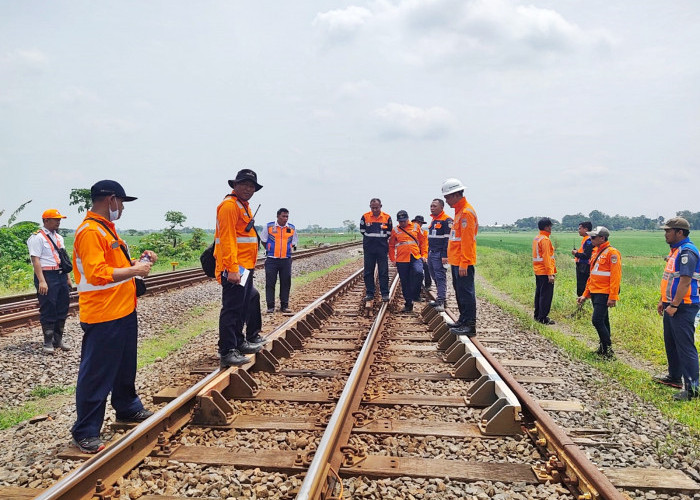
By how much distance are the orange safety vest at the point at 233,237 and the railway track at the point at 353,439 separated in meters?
1.03

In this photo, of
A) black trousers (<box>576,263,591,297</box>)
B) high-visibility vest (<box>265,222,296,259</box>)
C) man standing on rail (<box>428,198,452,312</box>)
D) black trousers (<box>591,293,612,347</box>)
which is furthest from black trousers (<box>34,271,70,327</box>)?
black trousers (<box>576,263,591,297</box>)

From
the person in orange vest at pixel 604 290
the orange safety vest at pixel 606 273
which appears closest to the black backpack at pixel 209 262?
the person in orange vest at pixel 604 290

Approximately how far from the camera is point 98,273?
10.5 feet

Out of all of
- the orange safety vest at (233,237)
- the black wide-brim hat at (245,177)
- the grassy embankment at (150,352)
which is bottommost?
the grassy embankment at (150,352)

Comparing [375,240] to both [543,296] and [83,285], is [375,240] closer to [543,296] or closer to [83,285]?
[543,296]

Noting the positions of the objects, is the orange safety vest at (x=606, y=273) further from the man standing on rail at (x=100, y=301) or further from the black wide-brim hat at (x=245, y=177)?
the man standing on rail at (x=100, y=301)

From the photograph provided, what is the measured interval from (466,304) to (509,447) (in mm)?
3149

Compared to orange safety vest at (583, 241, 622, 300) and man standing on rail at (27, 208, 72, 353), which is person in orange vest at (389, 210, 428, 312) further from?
man standing on rail at (27, 208, 72, 353)

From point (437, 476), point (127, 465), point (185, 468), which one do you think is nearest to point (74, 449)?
point (127, 465)

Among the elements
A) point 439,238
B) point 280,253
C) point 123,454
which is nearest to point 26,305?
point 280,253

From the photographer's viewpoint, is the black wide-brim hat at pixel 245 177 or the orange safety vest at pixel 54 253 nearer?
the black wide-brim hat at pixel 245 177

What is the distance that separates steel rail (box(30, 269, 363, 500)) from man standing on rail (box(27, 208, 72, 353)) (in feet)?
11.9

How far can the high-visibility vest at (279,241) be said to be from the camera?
29.6 feet

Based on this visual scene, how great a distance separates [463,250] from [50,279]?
570cm
